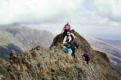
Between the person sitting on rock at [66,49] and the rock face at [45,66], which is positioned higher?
the person sitting on rock at [66,49]

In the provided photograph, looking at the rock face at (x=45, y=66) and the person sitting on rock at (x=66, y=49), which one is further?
the person sitting on rock at (x=66, y=49)

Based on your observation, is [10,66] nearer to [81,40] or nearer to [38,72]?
[38,72]

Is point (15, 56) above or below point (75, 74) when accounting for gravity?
above

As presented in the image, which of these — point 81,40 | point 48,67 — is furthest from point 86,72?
point 81,40

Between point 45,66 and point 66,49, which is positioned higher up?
point 66,49

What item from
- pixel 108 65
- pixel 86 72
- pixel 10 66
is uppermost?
pixel 10 66

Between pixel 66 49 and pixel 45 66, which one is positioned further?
pixel 66 49

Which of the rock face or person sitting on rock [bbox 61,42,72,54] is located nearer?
the rock face

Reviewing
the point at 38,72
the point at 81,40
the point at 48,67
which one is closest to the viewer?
the point at 38,72

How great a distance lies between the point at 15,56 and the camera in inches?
1310

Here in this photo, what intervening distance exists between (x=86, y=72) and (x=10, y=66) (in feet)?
54.2

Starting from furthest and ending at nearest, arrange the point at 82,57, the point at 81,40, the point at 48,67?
the point at 81,40 → the point at 82,57 → the point at 48,67

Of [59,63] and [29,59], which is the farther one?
[59,63]

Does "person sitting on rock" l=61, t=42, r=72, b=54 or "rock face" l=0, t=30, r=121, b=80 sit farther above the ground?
"person sitting on rock" l=61, t=42, r=72, b=54
